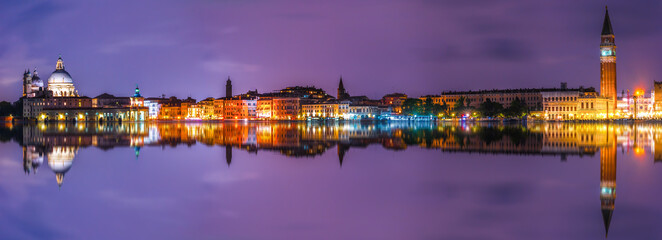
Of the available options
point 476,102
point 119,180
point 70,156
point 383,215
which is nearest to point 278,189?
point 383,215

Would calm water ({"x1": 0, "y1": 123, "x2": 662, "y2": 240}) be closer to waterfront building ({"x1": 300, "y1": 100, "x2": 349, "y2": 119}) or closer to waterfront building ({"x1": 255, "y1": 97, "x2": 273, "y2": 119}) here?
waterfront building ({"x1": 300, "y1": 100, "x2": 349, "y2": 119})

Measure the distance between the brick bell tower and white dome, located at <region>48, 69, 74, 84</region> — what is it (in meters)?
83.7

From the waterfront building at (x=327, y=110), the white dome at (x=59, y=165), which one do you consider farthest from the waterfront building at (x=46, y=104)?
the white dome at (x=59, y=165)

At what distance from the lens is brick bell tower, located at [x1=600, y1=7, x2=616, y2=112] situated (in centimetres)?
8388

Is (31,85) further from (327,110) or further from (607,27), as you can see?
(607,27)

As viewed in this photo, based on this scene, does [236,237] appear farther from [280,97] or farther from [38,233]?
[280,97]

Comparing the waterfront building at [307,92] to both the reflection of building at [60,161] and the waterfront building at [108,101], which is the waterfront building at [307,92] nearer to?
the waterfront building at [108,101]

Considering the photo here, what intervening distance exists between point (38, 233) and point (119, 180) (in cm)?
481

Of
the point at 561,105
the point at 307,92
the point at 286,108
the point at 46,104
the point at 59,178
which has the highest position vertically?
the point at 307,92

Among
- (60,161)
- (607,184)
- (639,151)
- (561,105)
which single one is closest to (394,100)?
(561,105)

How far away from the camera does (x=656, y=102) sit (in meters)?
89.9

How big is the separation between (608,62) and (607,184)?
8134 cm

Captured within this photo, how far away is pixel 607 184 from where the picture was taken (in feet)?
37.9

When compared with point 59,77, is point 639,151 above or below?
below
